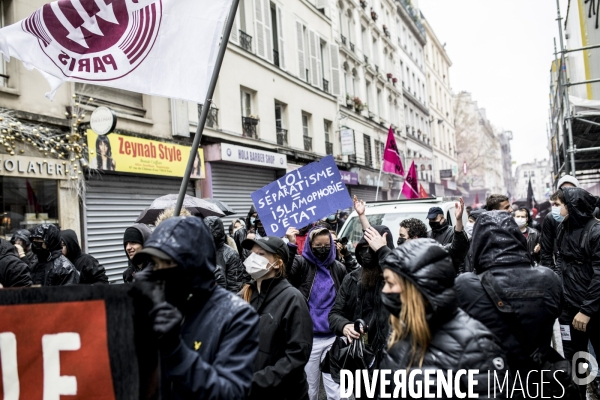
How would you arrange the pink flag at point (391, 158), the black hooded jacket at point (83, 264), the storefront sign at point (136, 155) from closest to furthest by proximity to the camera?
the black hooded jacket at point (83, 264)
the storefront sign at point (136, 155)
the pink flag at point (391, 158)

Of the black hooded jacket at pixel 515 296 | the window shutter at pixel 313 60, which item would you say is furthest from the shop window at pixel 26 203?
the window shutter at pixel 313 60

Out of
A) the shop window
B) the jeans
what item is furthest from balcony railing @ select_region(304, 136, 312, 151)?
the jeans

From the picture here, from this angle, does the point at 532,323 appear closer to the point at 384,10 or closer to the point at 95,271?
the point at 95,271

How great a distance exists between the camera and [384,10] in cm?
3428

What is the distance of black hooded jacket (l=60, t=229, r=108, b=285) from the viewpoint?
5605 mm

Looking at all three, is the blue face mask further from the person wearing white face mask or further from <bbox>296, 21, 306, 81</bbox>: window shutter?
<bbox>296, 21, 306, 81</bbox>: window shutter

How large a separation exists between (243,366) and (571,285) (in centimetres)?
380

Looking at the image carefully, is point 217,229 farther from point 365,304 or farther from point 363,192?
point 363,192

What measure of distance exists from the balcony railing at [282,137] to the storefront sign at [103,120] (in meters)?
9.42

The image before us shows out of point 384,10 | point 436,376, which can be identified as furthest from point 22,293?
point 384,10

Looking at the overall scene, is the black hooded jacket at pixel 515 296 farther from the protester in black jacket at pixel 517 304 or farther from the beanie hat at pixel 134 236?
the beanie hat at pixel 134 236

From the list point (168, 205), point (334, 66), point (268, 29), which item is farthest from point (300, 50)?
point (168, 205)

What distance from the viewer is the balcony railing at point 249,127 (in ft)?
53.6

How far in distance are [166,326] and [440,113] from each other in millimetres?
52591
